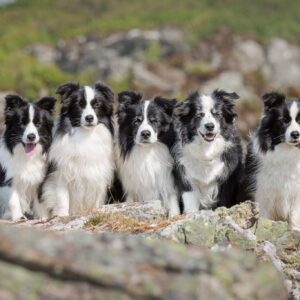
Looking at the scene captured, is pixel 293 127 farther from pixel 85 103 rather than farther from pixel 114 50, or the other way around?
pixel 114 50

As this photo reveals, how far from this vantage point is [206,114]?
724 centimetres

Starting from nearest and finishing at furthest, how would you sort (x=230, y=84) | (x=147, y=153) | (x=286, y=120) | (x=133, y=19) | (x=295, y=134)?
(x=295, y=134), (x=286, y=120), (x=147, y=153), (x=230, y=84), (x=133, y=19)

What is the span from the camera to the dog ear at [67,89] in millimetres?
7648

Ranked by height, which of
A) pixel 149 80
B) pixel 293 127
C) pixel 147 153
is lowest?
pixel 147 153

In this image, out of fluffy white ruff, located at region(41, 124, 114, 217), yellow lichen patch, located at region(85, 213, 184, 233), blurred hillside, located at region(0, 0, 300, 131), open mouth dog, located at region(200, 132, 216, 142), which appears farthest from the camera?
blurred hillside, located at region(0, 0, 300, 131)

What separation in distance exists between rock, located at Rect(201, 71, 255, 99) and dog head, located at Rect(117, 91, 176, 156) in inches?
695

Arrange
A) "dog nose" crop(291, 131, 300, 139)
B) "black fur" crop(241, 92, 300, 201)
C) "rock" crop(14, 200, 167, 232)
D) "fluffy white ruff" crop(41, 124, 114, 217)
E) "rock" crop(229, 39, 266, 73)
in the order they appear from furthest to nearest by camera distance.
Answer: "rock" crop(229, 39, 266, 73) → "fluffy white ruff" crop(41, 124, 114, 217) → "black fur" crop(241, 92, 300, 201) → "dog nose" crop(291, 131, 300, 139) → "rock" crop(14, 200, 167, 232)

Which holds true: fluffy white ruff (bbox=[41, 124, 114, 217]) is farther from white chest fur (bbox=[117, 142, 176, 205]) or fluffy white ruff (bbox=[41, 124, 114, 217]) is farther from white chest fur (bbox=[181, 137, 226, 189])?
white chest fur (bbox=[181, 137, 226, 189])

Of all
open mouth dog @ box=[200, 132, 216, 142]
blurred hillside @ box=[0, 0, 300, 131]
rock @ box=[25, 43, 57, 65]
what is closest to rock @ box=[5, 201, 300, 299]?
open mouth dog @ box=[200, 132, 216, 142]

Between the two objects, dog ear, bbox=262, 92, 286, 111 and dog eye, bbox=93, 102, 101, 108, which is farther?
dog eye, bbox=93, 102, 101, 108

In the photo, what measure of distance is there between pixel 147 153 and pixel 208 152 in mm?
1071

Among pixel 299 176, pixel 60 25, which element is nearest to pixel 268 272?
pixel 299 176

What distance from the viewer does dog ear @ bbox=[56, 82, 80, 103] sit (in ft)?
25.1

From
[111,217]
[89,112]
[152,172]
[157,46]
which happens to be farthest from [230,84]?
[111,217]
